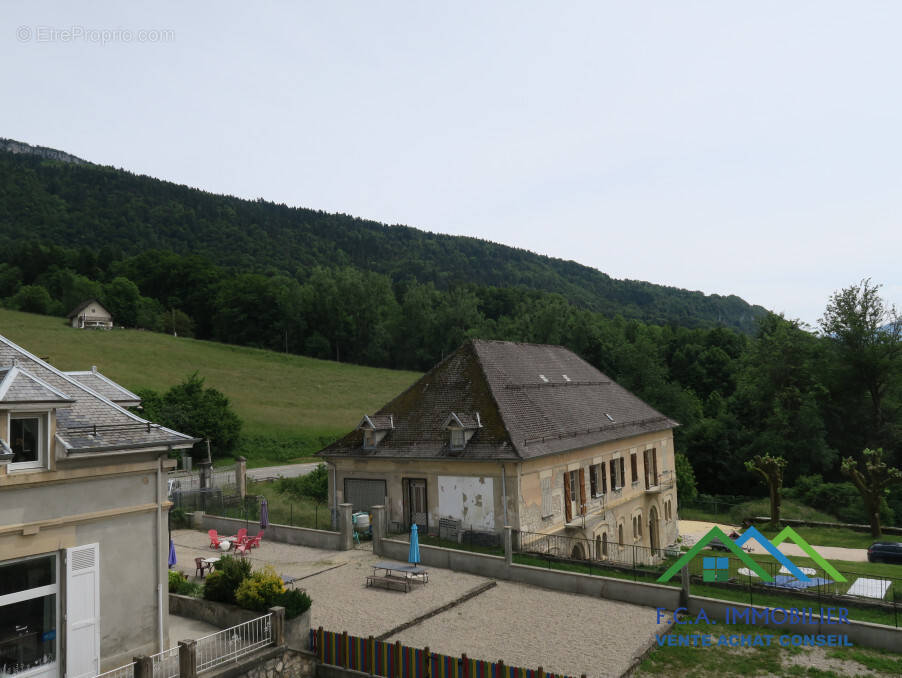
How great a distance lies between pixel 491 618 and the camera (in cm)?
1789

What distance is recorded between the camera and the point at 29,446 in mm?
11812

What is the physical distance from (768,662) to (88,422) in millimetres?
15994

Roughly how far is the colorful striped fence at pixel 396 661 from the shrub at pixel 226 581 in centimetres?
230

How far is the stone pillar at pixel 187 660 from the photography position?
1247cm

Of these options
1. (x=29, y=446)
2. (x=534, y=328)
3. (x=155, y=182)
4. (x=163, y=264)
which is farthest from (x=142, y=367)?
(x=155, y=182)

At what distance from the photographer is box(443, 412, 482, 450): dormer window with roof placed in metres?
26.9

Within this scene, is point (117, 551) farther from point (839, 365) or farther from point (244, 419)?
point (839, 365)

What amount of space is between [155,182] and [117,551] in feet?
582

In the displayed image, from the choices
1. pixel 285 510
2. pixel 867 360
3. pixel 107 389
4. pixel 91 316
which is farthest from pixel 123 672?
pixel 91 316

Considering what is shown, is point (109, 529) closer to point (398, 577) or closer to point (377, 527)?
point (398, 577)

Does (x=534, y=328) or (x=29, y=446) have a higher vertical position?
(x=534, y=328)

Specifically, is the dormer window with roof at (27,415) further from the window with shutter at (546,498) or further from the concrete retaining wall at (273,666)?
the window with shutter at (546,498)

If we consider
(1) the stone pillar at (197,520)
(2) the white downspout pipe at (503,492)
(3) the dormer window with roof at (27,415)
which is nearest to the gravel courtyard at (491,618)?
(2) the white downspout pipe at (503,492)

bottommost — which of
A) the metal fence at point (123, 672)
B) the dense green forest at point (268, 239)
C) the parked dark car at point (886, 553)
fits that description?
the parked dark car at point (886, 553)
